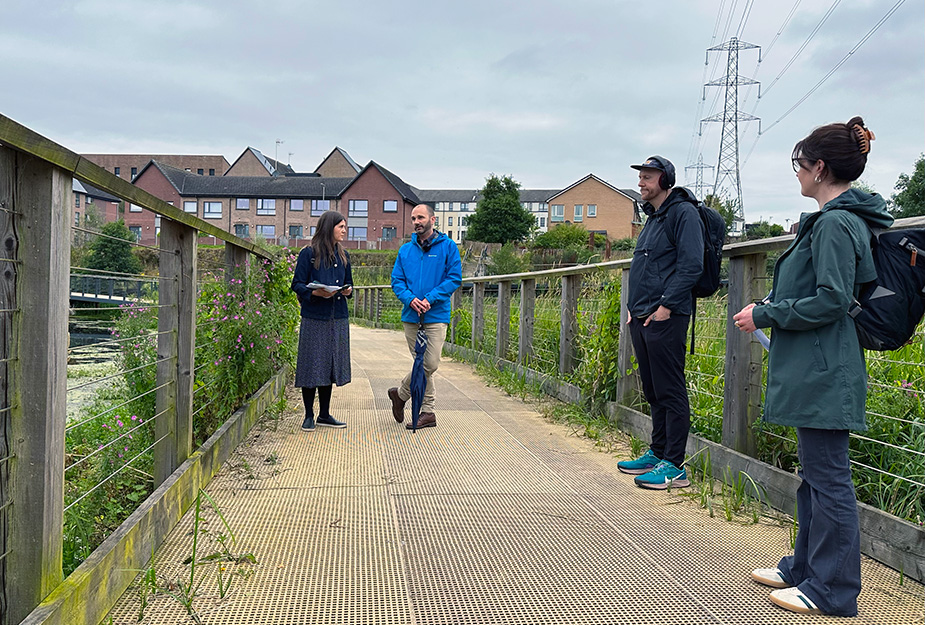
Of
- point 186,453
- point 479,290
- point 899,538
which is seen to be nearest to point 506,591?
point 899,538

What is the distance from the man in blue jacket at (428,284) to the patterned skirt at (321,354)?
57cm

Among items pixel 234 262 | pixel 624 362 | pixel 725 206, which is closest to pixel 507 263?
pixel 725 206

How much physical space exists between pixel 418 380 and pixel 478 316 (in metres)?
5.44

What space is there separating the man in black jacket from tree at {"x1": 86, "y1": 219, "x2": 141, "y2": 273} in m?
2.79

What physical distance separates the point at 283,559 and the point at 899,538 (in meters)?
2.42

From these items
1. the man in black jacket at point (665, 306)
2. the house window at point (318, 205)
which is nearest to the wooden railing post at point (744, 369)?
the man in black jacket at point (665, 306)

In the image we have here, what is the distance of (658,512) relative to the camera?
4.04 metres

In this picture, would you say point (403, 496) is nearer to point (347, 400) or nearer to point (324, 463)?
point (324, 463)

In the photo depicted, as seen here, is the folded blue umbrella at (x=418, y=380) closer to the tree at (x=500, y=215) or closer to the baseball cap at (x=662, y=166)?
the baseball cap at (x=662, y=166)

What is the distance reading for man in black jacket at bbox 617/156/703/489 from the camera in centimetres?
448

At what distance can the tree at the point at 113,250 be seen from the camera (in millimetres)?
3029

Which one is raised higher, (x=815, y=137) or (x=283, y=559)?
(x=815, y=137)

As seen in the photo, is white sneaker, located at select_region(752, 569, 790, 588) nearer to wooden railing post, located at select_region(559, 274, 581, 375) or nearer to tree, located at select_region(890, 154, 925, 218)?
wooden railing post, located at select_region(559, 274, 581, 375)

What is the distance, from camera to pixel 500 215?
219ft
